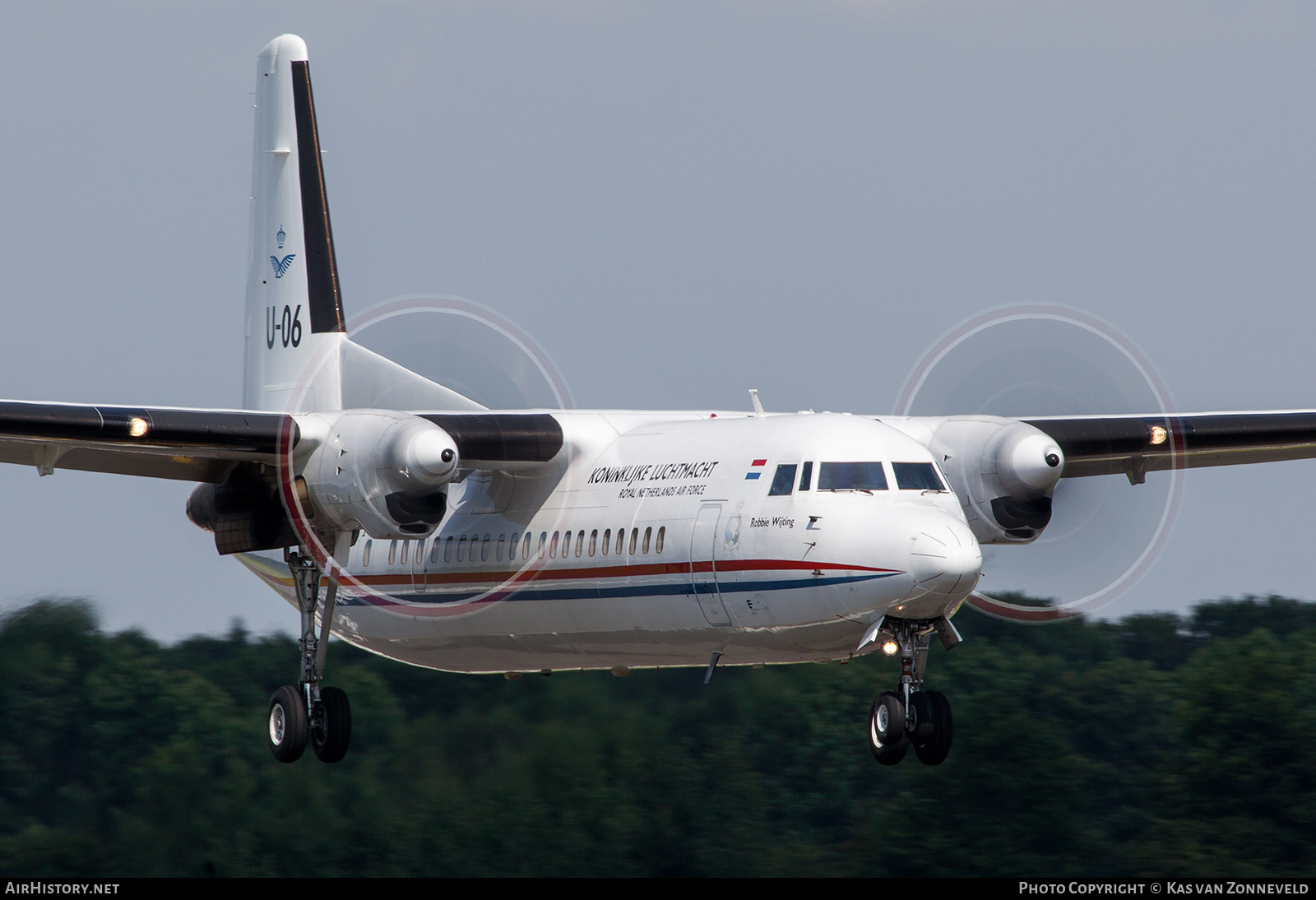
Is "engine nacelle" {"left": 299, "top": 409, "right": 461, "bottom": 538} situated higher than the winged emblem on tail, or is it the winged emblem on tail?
the winged emblem on tail

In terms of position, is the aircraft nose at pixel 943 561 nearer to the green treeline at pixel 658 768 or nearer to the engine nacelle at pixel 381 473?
the engine nacelle at pixel 381 473

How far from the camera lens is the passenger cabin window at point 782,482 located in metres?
14.4

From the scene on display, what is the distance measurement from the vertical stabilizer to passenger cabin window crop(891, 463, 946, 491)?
8621 mm

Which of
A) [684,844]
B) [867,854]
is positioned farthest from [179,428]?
[867,854]

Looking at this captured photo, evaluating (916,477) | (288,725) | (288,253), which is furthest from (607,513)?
(288,253)

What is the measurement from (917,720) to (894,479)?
201 cm

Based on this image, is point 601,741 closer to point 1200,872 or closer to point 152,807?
point 152,807

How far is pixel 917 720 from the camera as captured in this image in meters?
A: 14.3

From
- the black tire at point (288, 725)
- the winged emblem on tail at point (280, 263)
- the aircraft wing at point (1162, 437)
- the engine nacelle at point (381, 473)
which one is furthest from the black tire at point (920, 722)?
the winged emblem on tail at point (280, 263)

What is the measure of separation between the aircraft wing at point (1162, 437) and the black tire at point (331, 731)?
7.72 m

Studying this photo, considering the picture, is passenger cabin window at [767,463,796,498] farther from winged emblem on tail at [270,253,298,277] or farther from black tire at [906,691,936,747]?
winged emblem on tail at [270,253,298,277]

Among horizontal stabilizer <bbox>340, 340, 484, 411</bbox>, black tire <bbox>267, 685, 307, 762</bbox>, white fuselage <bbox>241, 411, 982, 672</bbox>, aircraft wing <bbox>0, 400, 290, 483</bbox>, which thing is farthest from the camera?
horizontal stabilizer <bbox>340, 340, 484, 411</bbox>

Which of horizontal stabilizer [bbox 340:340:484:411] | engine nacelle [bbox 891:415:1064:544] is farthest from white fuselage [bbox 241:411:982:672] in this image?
engine nacelle [bbox 891:415:1064:544]

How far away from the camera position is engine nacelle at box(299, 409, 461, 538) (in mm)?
15672
